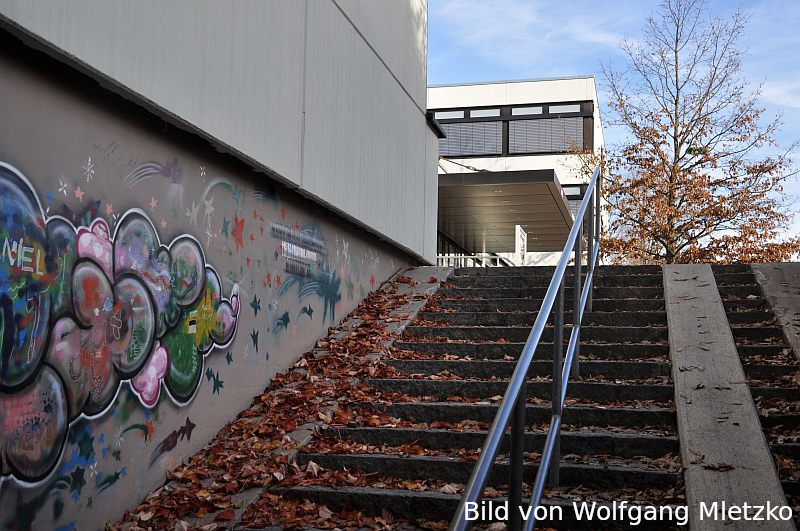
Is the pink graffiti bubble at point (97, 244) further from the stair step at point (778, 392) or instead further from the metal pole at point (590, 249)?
the stair step at point (778, 392)

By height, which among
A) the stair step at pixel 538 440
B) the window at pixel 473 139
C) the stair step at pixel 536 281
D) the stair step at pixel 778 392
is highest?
the window at pixel 473 139

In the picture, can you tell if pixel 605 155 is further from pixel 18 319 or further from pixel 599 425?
pixel 18 319

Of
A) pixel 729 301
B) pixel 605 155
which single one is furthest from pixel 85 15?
pixel 605 155

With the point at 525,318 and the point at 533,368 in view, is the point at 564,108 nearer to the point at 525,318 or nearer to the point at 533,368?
the point at 525,318

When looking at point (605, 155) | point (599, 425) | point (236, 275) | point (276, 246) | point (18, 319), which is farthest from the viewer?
point (605, 155)

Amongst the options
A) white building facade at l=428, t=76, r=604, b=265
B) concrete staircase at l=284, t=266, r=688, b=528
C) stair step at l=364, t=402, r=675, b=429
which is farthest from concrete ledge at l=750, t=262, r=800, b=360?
white building facade at l=428, t=76, r=604, b=265

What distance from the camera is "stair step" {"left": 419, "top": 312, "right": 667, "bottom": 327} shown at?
7.62 m

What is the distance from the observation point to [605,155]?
896 inches

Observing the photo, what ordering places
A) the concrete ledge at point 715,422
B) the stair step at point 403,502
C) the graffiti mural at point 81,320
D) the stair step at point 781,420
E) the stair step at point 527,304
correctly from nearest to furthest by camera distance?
the graffiti mural at point 81,320
the concrete ledge at point 715,422
the stair step at point 403,502
the stair step at point 781,420
the stair step at point 527,304

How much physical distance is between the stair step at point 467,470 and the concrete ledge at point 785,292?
2.33m

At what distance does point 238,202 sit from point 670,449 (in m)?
3.67

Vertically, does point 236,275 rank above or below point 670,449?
above

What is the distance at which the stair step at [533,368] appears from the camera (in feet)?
20.7

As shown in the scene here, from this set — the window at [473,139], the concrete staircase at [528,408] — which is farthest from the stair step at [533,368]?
the window at [473,139]
